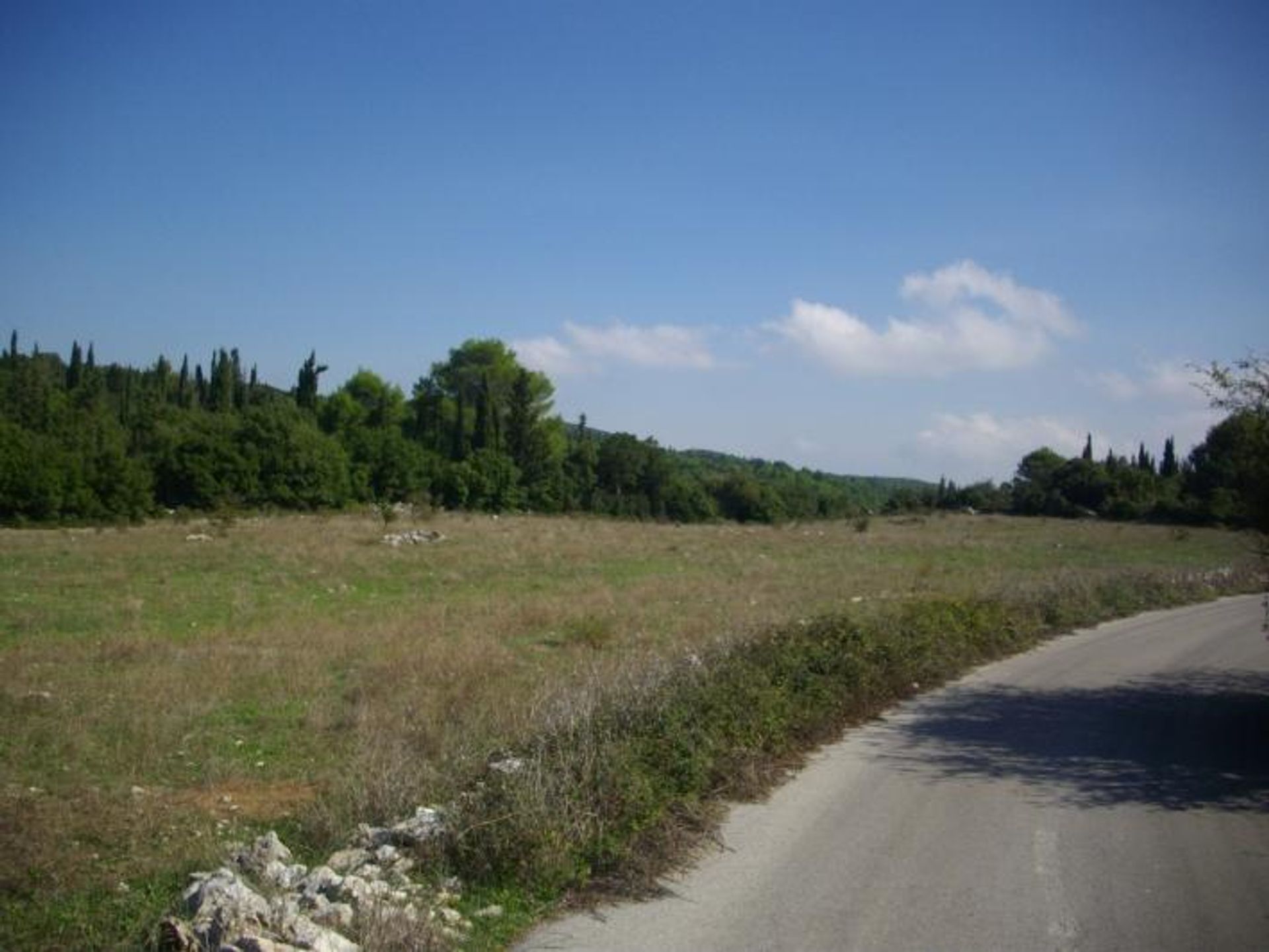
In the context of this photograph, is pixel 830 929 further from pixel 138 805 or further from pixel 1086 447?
pixel 1086 447

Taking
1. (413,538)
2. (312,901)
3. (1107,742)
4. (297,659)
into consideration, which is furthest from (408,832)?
(413,538)

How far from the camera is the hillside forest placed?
181 feet

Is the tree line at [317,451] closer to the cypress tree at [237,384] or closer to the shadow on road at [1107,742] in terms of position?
the cypress tree at [237,384]

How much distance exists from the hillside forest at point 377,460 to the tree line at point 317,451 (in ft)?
0.52

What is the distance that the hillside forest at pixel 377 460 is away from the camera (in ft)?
181

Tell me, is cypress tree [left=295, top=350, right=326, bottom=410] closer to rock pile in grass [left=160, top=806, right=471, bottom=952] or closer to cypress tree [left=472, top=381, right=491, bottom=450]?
cypress tree [left=472, top=381, right=491, bottom=450]

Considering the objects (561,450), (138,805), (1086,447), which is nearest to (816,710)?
(138,805)

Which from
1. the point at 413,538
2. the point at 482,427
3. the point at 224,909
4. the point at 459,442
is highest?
the point at 482,427

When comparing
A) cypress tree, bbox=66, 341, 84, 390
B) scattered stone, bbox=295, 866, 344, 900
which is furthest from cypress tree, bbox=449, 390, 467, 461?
scattered stone, bbox=295, 866, 344, 900

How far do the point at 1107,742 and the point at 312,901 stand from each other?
820cm

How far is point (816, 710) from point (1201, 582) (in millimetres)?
22553

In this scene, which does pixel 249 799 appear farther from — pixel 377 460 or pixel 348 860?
pixel 377 460

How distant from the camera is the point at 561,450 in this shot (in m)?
92.3

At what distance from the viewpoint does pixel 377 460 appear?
76.0m
